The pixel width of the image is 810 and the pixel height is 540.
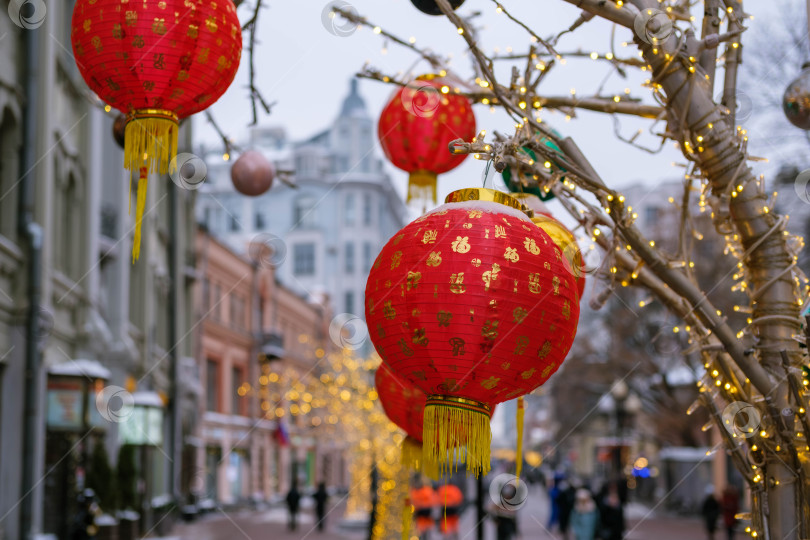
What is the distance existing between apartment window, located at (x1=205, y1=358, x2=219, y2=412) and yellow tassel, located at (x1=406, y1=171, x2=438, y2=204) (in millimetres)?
31963

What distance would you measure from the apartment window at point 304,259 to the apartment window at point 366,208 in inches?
170

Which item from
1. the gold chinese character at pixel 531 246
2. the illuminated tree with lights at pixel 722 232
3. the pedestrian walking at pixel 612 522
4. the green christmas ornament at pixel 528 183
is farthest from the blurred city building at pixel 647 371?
the gold chinese character at pixel 531 246

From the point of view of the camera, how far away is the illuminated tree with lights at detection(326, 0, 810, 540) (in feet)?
12.4

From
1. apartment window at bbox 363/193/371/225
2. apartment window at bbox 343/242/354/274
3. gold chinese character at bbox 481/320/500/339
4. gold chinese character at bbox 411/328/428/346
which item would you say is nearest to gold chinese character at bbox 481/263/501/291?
gold chinese character at bbox 481/320/500/339

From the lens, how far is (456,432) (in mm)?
3244

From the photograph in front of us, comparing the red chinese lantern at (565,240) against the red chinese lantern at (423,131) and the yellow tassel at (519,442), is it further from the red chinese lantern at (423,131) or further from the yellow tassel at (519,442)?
the red chinese lantern at (423,131)

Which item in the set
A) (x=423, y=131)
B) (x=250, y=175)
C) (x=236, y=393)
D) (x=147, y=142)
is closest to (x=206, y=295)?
(x=236, y=393)

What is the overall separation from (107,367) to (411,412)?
Answer: 15.1 m

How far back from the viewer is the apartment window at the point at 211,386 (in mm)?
36719

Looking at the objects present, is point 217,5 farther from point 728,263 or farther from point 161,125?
point 728,263

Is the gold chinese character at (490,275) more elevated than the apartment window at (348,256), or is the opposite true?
the apartment window at (348,256)

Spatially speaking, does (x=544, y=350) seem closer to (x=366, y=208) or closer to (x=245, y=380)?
(x=245, y=380)

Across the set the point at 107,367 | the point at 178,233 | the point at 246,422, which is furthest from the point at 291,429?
the point at 107,367

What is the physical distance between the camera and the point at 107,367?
62.0 feet
